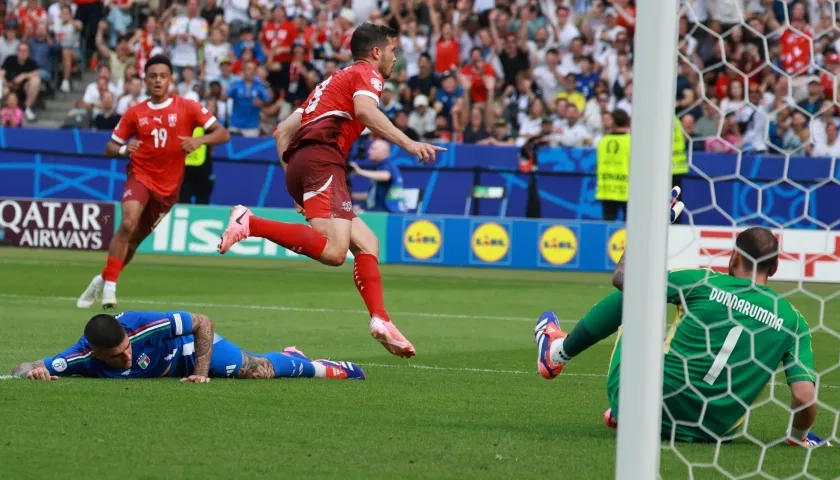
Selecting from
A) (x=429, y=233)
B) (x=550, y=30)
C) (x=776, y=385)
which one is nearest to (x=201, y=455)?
(x=776, y=385)

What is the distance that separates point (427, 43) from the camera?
23375 mm

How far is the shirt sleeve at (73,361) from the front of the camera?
294 inches

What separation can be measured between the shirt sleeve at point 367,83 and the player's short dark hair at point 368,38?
0.18m

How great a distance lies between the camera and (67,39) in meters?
25.1

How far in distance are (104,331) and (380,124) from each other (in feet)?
6.83

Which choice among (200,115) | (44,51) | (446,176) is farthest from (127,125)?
(44,51)

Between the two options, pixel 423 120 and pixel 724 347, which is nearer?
pixel 724 347

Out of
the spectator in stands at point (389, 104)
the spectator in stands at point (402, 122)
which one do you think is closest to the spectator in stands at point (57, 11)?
the spectator in stands at point (389, 104)

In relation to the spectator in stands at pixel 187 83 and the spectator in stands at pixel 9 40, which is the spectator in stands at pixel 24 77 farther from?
the spectator in stands at pixel 187 83

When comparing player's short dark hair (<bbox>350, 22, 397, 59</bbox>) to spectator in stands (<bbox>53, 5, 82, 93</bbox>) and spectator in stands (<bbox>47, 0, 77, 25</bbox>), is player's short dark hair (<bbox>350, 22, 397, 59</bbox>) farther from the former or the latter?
spectator in stands (<bbox>47, 0, 77, 25</bbox>)

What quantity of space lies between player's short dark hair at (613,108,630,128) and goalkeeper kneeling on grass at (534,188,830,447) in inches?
434

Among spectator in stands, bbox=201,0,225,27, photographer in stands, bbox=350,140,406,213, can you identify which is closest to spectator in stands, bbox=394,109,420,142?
photographer in stands, bbox=350,140,406,213

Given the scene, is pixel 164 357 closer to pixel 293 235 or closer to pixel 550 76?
pixel 293 235

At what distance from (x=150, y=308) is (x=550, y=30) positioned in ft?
39.7
